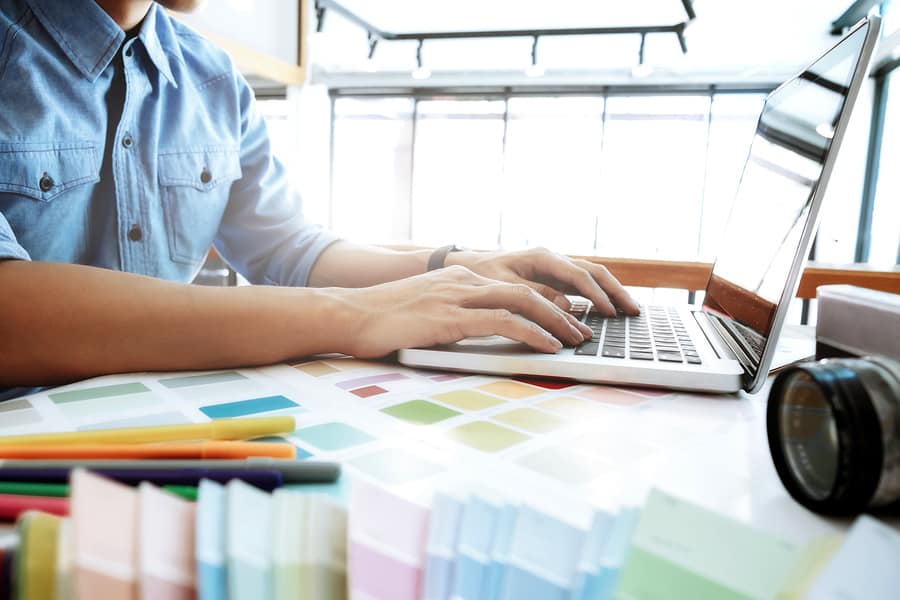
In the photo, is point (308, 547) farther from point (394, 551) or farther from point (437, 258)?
point (437, 258)

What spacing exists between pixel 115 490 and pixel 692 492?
26cm

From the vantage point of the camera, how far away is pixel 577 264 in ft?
2.47

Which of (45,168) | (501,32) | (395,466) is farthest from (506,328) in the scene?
(501,32)

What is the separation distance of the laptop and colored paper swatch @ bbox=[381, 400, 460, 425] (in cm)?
10

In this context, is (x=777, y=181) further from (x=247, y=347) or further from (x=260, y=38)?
(x=260, y=38)

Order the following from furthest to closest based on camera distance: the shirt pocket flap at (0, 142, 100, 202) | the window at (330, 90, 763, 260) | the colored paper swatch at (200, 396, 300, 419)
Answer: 1. the window at (330, 90, 763, 260)
2. the shirt pocket flap at (0, 142, 100, 202)
3. the colored paper swatch at (200, 396, 300, 419)

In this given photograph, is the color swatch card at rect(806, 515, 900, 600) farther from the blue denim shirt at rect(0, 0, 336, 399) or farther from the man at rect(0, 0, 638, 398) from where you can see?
the blue denim shirt at rect(0, 0, 336, 399)

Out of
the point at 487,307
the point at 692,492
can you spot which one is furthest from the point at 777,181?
the point at 692,492

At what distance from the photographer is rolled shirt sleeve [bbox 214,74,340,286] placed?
0.96 m

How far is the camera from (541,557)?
202mm

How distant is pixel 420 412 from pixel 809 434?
0.23 meters

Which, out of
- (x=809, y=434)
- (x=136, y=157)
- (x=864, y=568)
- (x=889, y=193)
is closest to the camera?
(x=864, y=568)

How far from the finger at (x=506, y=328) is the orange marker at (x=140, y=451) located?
10.4 inches

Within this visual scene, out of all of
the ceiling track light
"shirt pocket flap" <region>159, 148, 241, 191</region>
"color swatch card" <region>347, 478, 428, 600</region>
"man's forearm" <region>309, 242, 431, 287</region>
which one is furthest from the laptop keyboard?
the ceiling track light
